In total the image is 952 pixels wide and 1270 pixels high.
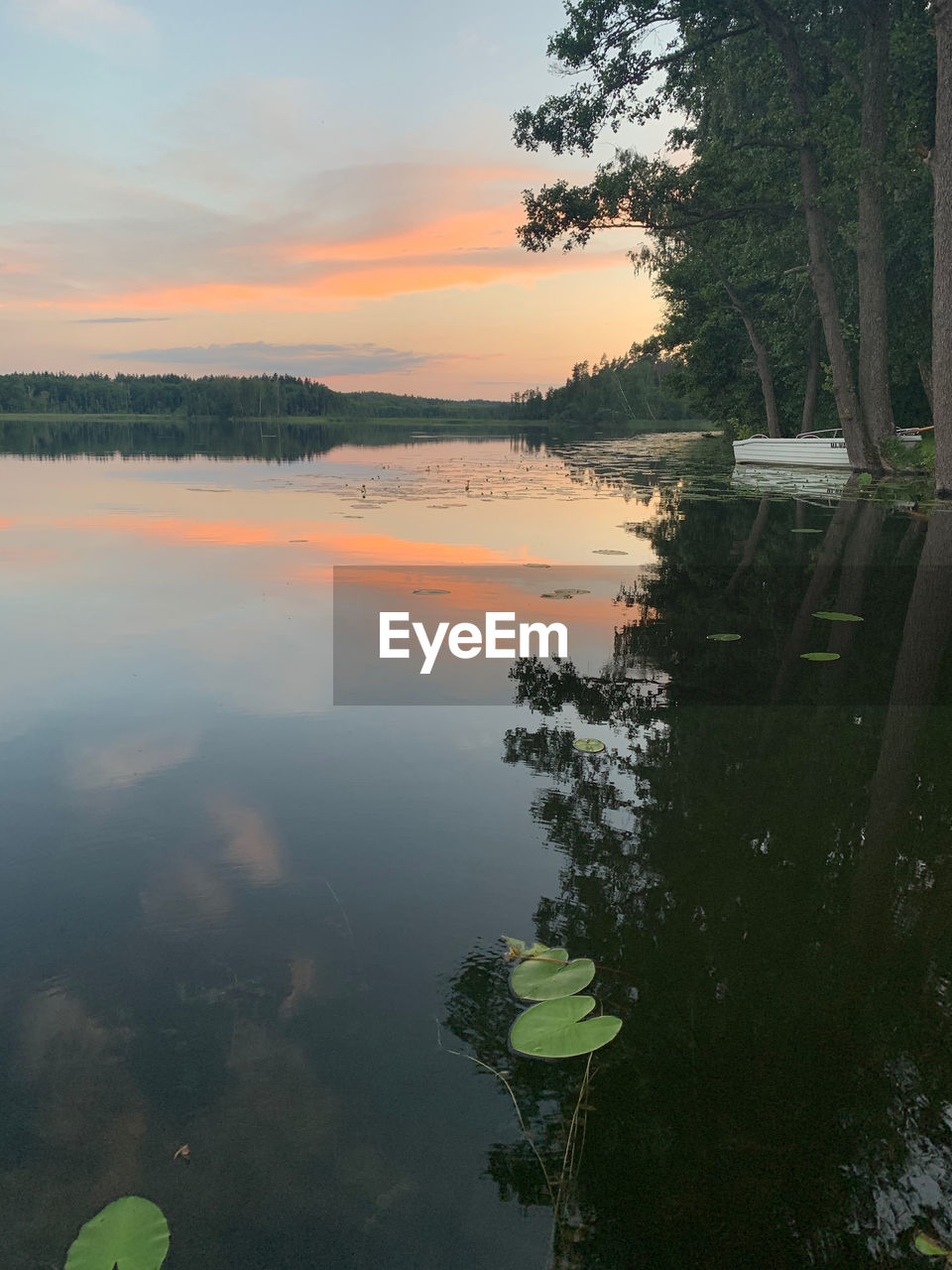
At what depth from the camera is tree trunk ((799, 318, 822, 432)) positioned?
23561 mm

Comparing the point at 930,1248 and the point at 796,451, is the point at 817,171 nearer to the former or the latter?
the point at 796,451

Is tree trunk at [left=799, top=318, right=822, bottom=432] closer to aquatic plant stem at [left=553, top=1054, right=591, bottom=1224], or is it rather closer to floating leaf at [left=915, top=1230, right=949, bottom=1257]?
aquatic plant stem at [left=553, top=1054, right=591, bottom=1224]

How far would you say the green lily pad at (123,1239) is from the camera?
143 cm

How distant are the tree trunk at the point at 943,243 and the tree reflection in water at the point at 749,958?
11348mm

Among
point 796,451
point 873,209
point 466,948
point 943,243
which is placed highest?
point 873,209

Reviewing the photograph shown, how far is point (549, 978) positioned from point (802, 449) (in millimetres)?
22748

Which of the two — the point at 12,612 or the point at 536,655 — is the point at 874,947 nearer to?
the point at 536,655

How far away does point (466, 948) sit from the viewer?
2.34 metres

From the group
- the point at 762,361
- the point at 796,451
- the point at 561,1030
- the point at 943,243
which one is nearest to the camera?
the point at 561,1030

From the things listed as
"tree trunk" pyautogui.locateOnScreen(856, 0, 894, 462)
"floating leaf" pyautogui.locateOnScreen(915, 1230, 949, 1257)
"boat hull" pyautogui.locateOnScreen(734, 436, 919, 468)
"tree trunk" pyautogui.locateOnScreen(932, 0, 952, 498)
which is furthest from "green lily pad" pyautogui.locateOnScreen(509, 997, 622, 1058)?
"boat hull" pyautogui.locateOnScreen(734, 436, 919, 468)

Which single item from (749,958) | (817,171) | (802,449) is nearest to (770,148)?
(817,171)

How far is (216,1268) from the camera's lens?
1.44 meters

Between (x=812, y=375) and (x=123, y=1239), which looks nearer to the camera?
(x=123, y=1239)

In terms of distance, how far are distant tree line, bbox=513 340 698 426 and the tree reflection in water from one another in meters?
111
